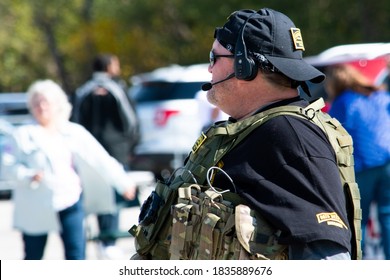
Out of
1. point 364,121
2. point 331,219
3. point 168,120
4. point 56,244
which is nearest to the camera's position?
point 331,219

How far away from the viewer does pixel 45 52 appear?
46844mm

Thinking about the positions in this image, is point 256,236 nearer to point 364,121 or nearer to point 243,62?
point 243,62

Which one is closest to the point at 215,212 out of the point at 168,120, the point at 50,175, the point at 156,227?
the point at 156,227

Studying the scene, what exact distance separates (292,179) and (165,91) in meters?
12.3

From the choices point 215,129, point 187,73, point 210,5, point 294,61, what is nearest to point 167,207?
point 215,129

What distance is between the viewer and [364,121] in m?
6.18

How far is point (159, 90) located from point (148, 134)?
2.85ft

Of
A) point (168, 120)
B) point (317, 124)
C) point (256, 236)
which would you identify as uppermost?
point (317, 124)

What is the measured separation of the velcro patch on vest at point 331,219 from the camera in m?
2.67

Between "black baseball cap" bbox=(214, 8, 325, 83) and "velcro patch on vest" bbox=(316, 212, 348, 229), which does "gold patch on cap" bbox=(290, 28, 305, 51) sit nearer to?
"black baseball cap" bbox=(214, 8, 325, 83)

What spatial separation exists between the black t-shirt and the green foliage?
→ 21.8 m

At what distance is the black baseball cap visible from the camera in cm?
288
